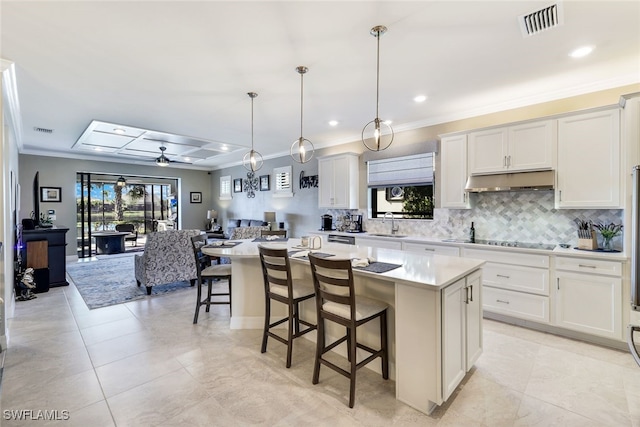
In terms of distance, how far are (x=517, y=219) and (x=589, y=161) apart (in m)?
0.99

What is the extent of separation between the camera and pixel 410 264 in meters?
2.39

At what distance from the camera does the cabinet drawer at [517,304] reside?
3.16 metres

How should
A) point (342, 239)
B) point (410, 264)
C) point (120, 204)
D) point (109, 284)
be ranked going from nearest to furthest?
point (410, 264), point (342, 239), point (109, 284), point (120, 204)

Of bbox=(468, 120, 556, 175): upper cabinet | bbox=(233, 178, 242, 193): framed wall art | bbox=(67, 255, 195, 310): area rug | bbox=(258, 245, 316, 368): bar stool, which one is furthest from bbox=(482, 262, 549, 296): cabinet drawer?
bbox=(233, 178, 242, 193): framed wall art

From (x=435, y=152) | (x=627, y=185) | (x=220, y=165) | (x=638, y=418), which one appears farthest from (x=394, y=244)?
(x=220, y=165)

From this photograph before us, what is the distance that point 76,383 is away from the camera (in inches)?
90.6

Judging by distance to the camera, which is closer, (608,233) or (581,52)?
(581,52)

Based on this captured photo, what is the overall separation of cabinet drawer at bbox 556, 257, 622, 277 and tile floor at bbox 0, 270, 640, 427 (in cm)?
74

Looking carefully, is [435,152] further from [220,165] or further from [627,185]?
[220,165]

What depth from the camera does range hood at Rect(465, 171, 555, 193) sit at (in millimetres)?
3278

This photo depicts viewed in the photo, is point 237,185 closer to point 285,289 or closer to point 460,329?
point 285,289

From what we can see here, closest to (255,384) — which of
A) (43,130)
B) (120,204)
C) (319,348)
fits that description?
(319,348)

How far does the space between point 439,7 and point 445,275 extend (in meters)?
1.83

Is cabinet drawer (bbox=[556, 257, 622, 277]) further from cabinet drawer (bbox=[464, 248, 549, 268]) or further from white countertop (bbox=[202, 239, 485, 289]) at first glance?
white countertop (bbox=[202, 239, 485, 289])
